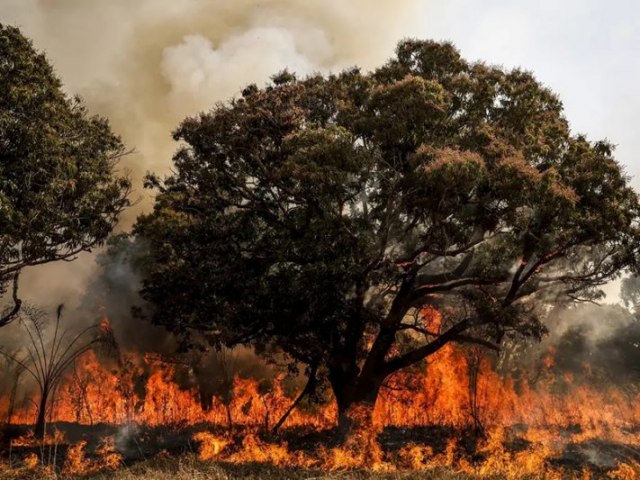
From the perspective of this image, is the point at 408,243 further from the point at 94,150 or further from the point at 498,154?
the point at 94,150

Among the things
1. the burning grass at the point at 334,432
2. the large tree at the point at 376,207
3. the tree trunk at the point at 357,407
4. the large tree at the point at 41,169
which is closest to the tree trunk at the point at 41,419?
the burning grass at the point at 334,432

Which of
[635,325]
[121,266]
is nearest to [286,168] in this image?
[121,266]

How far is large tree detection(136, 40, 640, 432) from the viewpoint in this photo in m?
13.9

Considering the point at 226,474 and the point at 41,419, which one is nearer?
the point at 226,474

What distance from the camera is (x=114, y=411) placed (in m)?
30.9

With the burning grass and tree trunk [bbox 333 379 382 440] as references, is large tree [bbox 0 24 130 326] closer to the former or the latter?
the burning grass

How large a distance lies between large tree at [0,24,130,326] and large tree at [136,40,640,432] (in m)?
3.39

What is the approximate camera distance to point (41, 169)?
13.0m

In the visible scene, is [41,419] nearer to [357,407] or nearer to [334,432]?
[334,432]

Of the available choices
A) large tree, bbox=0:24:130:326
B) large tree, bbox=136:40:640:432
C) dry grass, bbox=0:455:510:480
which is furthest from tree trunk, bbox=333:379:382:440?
large tree, bbox=0:24:130:326

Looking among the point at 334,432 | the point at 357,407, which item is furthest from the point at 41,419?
the point at 357,407

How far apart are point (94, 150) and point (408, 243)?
35.1ft

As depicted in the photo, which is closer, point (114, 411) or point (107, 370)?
point (114, 411)

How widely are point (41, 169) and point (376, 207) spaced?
10011 mm
